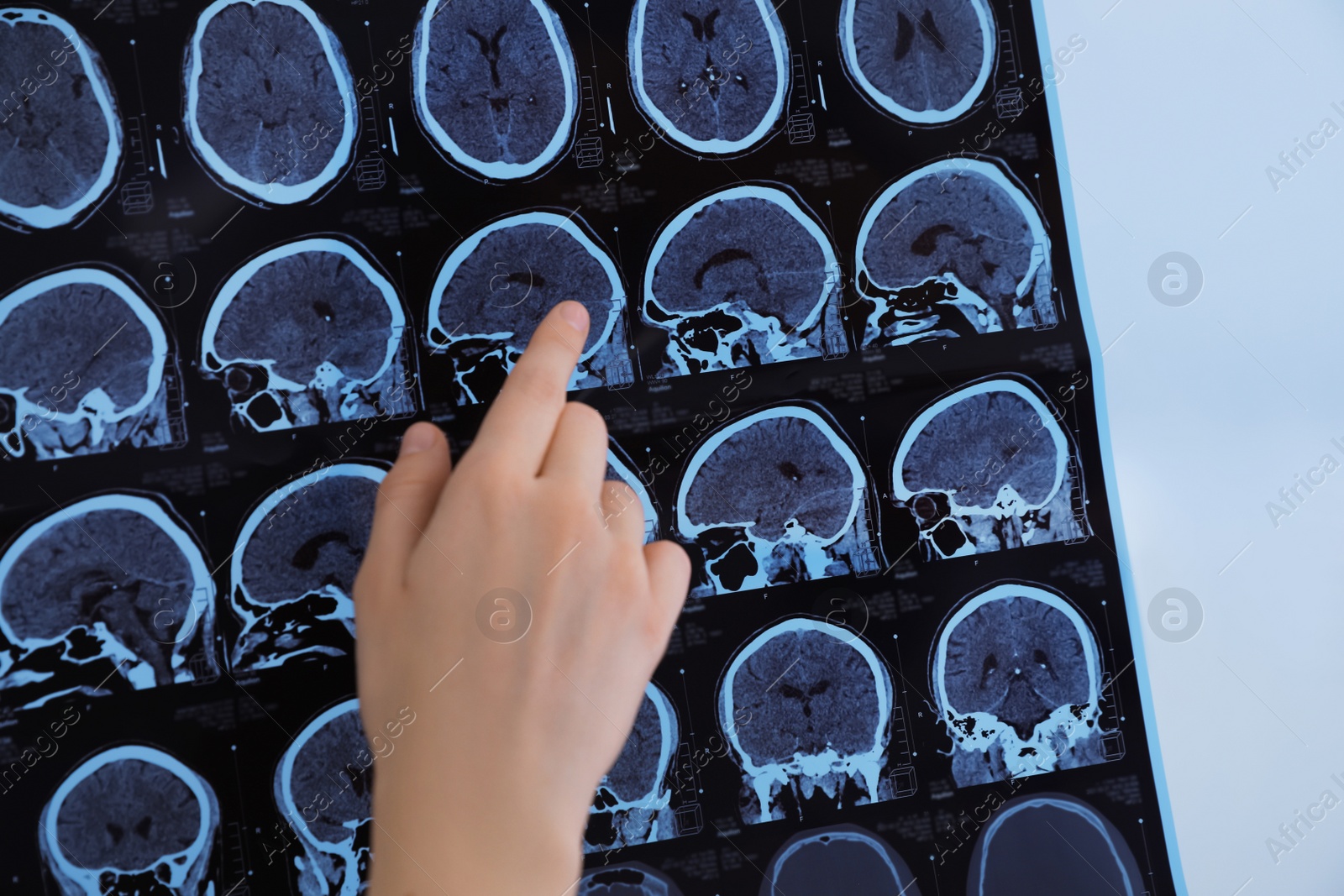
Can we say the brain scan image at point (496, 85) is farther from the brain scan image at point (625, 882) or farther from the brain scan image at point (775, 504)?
the brain scan image at point (625, 882)

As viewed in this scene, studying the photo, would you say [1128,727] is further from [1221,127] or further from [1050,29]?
[1050,29]

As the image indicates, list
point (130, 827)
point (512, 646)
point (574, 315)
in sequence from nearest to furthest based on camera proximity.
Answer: point (512, 646), point (574, 315), point (130, 827)

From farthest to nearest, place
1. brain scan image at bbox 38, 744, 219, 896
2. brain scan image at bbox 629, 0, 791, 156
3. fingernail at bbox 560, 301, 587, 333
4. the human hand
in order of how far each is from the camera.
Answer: brain scan image at bbox 629, 0, 791, 156, brain scan image at bbox 38, 744, 219, 896, fingernail at bbox 560, 301, 587, 333, the human hand

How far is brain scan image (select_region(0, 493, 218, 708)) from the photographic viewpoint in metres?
1.11

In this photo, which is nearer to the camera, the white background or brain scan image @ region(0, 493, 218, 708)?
brain scan image @ region(0, 493, 218, 708)

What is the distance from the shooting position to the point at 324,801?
1.13 meters

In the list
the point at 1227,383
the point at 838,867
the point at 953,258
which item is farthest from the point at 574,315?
the point at 1227,383

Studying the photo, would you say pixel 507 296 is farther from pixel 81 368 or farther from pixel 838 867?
pixel 838 867

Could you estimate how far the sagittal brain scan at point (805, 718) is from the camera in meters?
1.19

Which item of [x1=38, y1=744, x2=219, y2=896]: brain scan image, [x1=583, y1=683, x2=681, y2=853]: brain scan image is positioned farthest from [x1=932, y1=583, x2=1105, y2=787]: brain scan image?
[x1=38, y1=744, x2=219, y2=896]: brain scan image

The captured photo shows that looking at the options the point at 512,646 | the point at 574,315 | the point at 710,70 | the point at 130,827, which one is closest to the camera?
the point at 512,646

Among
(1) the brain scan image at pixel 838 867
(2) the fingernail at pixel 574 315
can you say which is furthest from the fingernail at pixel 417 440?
(1) the brain scan image at pixel 838 867

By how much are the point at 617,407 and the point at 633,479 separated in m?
0.10

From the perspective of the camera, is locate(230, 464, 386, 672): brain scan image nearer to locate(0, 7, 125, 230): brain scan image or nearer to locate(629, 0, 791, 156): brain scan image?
locate(0, 7, 125, 230): brain scan image
